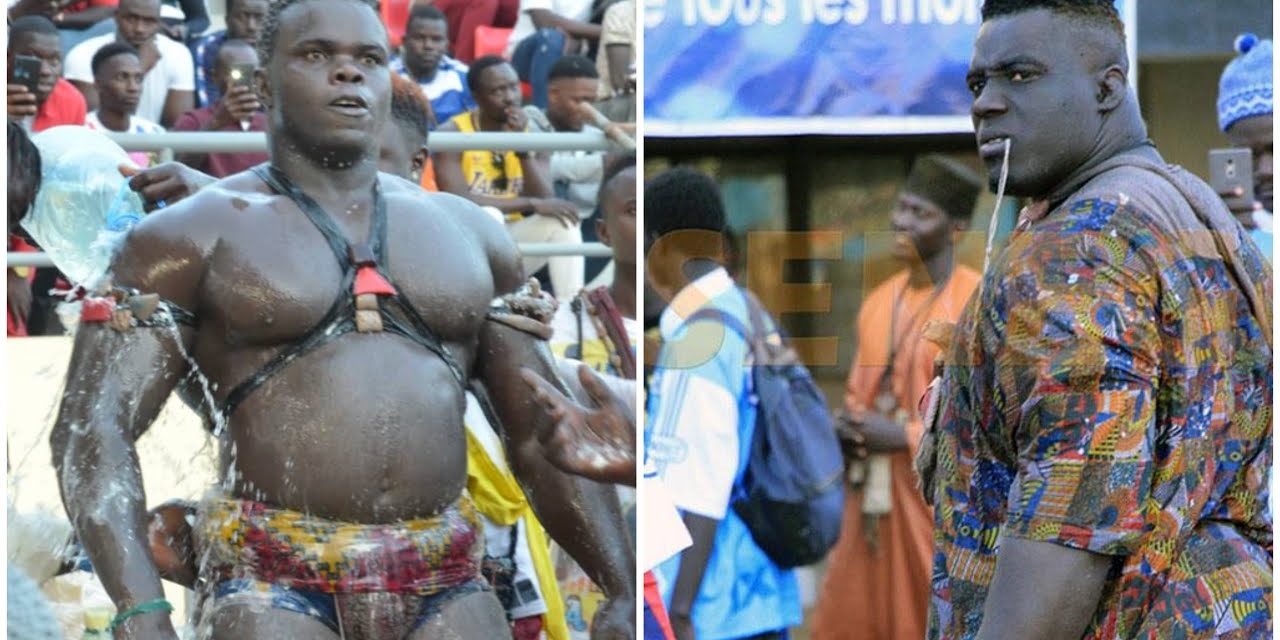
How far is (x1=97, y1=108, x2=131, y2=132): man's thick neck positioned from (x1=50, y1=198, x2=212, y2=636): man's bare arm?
0.23 metres

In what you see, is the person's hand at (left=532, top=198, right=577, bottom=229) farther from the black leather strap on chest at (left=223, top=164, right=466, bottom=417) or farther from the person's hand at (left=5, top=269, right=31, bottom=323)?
the person's hand at (left=5, top=269, right=31, bottom=323)

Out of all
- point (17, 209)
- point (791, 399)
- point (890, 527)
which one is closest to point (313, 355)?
point (17, 209)

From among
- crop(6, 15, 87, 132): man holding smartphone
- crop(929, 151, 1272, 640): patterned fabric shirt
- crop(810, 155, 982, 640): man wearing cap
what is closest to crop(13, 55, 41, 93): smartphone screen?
crop(6, 15, 87, 132): man holding smartphone

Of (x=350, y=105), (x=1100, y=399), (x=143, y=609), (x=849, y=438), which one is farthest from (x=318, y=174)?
(x=1100, y=399)

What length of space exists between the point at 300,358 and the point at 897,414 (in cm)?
114

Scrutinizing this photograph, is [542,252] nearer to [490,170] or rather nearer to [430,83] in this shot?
[490,170]

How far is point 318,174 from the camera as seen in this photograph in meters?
3.44

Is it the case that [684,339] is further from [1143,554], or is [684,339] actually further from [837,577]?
[1143,554]

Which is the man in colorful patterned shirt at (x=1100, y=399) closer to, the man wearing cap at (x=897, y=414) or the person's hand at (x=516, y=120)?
the man wearing cap at (x=897, y=414)

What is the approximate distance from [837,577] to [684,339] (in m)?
0.55

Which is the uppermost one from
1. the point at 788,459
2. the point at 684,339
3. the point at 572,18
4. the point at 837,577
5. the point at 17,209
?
the point at 572,18

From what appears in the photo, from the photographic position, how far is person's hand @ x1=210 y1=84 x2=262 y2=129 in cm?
350

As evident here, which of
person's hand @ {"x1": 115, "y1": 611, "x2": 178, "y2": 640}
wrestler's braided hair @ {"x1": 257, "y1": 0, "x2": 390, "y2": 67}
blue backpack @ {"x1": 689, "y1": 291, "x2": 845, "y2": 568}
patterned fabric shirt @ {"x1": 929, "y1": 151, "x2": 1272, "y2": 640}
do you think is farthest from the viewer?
blue backpack @ {"x1": 689, "y1": 291, "x2": 845, "y2": 568}

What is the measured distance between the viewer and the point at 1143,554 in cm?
236
